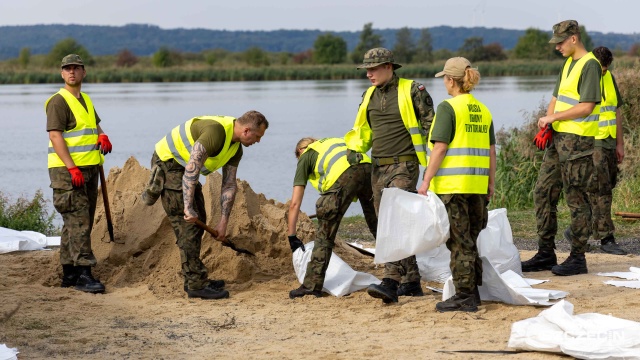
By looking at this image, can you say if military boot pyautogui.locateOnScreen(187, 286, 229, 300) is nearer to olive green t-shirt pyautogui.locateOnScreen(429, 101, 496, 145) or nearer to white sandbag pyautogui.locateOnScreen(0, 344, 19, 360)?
white sandbag pyautogui.locateOnScreen(0, 344, 19, 360)

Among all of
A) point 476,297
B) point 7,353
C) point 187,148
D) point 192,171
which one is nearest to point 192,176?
point 192,171

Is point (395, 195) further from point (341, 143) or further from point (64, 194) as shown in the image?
point (64, 194)

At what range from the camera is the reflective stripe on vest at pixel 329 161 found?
26.7 ft

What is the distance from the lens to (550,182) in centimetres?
926

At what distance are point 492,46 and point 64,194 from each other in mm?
92782

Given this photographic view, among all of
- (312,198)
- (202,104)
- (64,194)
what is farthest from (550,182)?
(202,104)

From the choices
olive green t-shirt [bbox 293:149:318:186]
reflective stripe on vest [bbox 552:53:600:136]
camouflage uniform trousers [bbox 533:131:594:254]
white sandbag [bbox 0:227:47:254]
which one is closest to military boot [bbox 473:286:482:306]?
olive green t-shirt [bbox 293:149:318:186]

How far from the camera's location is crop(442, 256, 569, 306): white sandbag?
7555 millimetres

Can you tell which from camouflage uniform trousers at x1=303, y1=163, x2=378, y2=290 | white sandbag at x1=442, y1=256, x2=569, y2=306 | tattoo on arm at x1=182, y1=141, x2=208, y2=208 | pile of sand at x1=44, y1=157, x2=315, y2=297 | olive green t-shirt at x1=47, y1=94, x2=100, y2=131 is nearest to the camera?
white sandbag at x1=442, y1=256, x2=569, y2=306

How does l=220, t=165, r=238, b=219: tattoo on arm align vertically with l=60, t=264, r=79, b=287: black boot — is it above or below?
above

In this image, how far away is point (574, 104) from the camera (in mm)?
8852

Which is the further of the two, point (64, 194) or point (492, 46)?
point (492, 46)

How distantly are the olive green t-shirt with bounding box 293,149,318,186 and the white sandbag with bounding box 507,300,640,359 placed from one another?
2.61 metres

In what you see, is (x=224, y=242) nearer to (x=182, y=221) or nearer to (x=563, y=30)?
(x=182, y=221)
